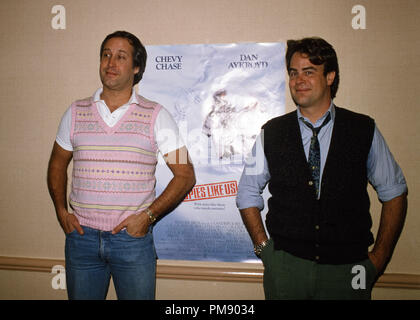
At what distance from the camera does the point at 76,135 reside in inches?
53.9

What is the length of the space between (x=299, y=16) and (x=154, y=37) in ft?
2.86

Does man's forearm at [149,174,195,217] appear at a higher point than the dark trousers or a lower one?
higher

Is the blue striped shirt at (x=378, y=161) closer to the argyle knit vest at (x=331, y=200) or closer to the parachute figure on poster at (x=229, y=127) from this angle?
the argyle knit vest at (x=331, y=200)

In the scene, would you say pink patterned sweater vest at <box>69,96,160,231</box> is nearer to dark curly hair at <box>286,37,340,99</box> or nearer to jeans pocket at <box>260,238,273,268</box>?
jeans pocket at <box>260,238,273,268</box>

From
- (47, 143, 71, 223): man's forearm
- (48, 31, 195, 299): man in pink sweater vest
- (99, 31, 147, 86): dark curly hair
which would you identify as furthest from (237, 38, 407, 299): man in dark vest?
(47, 143, 71, 223): man's forearm

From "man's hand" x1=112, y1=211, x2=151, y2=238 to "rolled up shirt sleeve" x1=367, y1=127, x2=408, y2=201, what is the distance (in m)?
1.11

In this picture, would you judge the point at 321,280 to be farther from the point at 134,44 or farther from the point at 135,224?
the point at 134,44

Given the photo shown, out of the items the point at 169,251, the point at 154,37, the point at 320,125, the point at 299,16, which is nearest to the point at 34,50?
the point at 154,37

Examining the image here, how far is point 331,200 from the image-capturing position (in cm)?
123

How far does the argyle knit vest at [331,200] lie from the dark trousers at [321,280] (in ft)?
0.12

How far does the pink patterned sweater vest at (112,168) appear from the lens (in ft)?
4.30

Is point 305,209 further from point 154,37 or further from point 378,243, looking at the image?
point 154,37

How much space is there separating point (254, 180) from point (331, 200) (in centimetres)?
38

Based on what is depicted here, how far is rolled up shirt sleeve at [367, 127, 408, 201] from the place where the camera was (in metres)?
1.30
